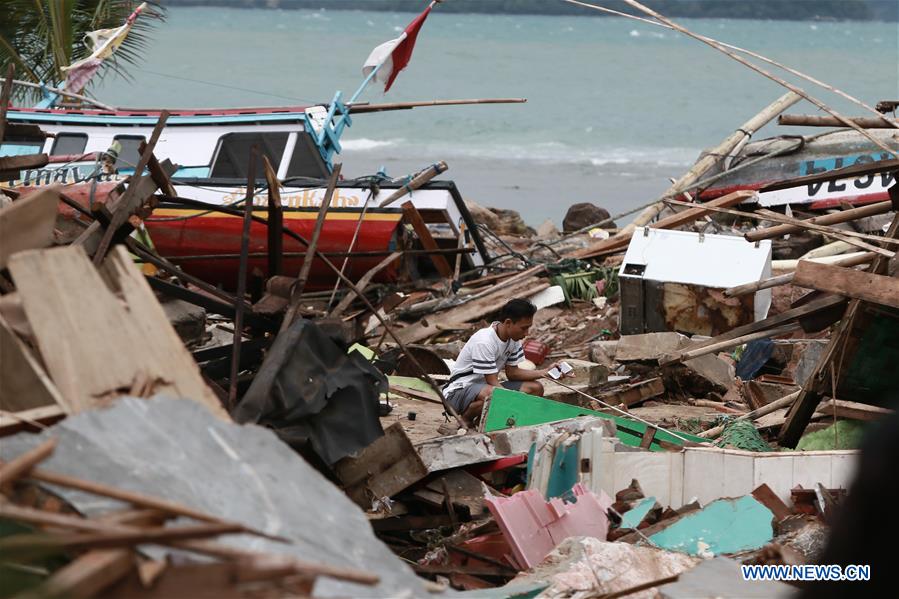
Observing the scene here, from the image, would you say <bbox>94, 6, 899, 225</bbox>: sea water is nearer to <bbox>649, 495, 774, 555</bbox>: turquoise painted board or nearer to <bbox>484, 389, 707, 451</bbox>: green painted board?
<bbox>484, 389, 707, 451</bbox>: green painted board

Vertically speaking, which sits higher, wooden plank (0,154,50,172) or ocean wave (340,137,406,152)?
wooden plank (0,154,50,172)

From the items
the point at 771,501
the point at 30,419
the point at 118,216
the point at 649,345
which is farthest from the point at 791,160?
the point at 30,419

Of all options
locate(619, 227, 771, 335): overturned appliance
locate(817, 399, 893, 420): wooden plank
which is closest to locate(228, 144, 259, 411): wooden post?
locate(817, 399, 893, 420): wooden plank

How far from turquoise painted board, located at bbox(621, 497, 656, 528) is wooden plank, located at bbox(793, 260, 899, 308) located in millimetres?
1432

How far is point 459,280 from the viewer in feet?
47.1

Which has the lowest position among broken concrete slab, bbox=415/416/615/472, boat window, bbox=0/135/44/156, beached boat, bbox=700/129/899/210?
beached boat, bbox=700/129/899/210

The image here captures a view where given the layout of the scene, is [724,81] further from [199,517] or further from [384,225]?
[199,517]

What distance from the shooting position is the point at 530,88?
55969mm

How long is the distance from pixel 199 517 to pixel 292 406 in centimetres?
242

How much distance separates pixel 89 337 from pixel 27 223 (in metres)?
0.42

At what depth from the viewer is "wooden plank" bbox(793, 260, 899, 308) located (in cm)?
610

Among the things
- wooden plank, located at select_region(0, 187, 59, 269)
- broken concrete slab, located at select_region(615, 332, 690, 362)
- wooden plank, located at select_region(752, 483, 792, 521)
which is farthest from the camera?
broken concrete slab, located at select_region(615, 332, 690, 362)

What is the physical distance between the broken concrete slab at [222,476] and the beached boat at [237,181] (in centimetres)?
904

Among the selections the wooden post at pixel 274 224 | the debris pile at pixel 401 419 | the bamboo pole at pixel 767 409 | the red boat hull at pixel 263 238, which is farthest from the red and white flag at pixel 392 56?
the wooden post at pixel 274 224
